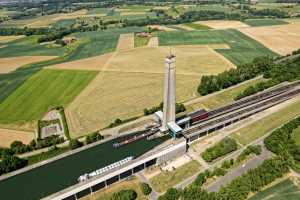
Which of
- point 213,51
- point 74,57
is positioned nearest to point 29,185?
point 74,57

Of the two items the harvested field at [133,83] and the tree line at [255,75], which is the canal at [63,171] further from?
the tree line at [255,75]

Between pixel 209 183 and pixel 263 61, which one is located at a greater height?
pixel 263 61

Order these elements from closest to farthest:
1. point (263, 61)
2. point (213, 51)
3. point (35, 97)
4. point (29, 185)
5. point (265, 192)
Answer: point (265, 192)
point (29, 185)
point (35, 97)
point (263, 61)
point (213, 51)

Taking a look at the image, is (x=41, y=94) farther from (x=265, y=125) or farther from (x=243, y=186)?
(x=243, y=186)

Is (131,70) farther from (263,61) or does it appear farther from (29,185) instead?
(29,185)

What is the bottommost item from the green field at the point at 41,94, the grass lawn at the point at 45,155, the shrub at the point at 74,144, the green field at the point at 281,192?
the green field at the point at 281,192

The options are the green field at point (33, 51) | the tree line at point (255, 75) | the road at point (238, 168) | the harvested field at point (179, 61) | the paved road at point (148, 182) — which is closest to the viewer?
the paved road at point (148, 182)

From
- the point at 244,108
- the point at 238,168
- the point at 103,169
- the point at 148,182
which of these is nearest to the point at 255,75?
the point at 244,108

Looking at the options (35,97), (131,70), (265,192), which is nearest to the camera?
(265,192)

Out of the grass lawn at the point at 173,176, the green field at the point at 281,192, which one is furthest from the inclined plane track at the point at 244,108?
the green field at the point at 281,192
